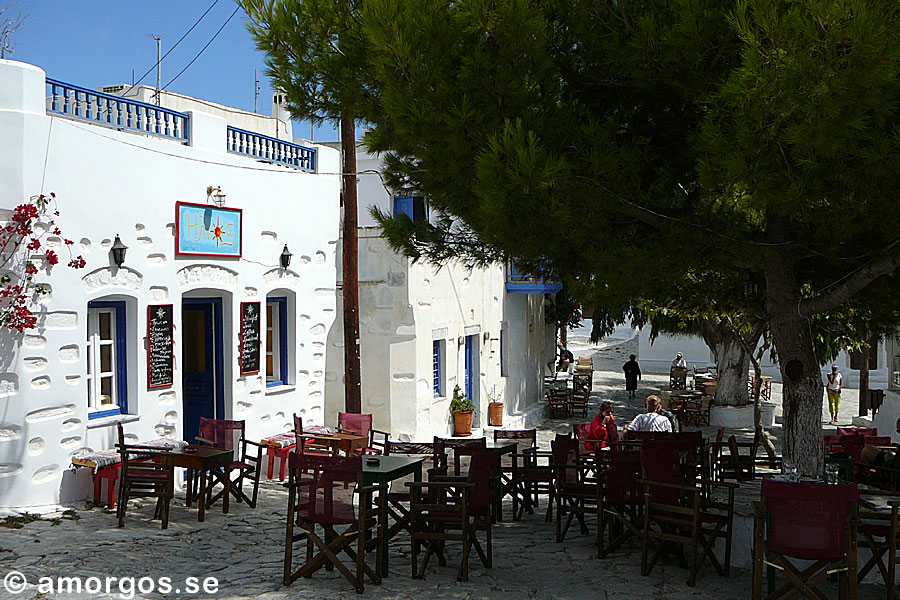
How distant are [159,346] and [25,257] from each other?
2049 mm

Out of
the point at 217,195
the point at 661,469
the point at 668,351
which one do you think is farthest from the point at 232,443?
the point at 668,351

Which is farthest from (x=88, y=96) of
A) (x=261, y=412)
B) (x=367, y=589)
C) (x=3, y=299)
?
(x=367, y=589)

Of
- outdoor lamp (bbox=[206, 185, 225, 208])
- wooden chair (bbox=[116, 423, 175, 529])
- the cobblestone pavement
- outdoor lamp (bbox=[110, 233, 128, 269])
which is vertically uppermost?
outdoor lamp (bbox=[206, 185, 225, 208])

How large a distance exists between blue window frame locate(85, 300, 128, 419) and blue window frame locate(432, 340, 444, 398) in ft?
21.4

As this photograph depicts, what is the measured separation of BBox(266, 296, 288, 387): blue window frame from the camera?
39.1ft

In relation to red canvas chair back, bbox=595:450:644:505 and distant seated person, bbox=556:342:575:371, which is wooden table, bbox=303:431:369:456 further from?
distant seated person, bbox=556:342:575:371

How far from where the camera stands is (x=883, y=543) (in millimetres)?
6133

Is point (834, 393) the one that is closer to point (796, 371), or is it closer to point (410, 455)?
point (796, 371)

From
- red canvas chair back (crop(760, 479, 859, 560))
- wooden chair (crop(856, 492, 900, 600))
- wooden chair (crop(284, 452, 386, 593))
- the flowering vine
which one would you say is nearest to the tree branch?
wooden chair (crop(856, 492, 900, 600))

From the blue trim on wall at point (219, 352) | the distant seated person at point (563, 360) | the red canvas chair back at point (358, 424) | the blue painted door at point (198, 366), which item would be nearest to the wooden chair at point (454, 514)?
the red canvas chair back at point (358, 424)

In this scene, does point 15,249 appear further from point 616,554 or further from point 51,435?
point 616,554

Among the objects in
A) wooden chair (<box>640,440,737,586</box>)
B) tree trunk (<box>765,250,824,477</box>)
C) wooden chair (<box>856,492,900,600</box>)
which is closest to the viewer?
wooden chair (<box>856,492,900,600</box>)

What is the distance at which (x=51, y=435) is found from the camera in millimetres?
8422

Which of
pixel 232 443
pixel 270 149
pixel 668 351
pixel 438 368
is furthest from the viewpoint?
pixel 668 351
